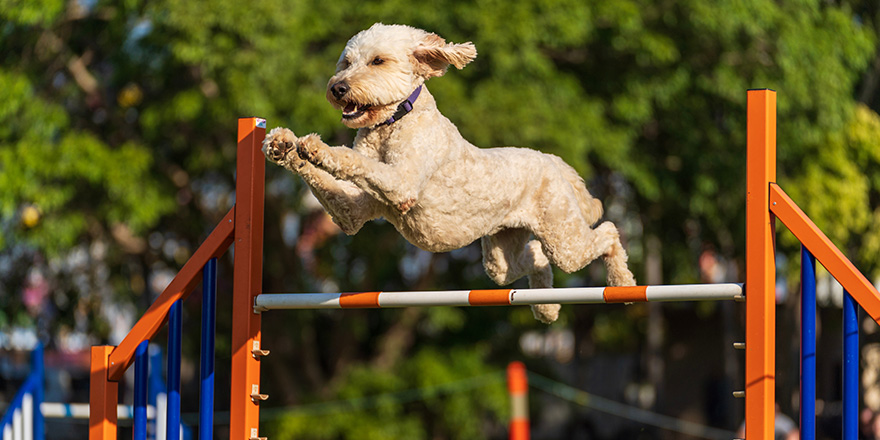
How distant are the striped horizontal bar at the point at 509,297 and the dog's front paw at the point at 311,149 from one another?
75 centimetres

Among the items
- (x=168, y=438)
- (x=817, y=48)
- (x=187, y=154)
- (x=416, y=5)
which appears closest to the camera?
(x=168, y=438)

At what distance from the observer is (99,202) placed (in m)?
11.7

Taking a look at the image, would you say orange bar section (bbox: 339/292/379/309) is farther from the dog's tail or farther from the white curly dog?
the dog's tail

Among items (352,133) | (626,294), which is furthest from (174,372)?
(352,133)

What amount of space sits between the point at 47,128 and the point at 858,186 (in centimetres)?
835

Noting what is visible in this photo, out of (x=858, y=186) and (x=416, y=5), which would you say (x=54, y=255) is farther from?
(x=858, y=186)

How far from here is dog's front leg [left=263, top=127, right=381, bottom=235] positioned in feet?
11.7

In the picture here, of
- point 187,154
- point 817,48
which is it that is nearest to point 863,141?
point 817,48

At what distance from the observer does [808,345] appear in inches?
146

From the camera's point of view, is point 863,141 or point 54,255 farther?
point 863,141

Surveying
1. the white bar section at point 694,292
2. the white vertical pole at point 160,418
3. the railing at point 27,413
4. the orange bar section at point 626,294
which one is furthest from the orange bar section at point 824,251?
the railing at point 27,413

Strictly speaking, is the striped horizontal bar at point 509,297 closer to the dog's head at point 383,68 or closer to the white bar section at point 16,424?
the dog's head at point 383,68

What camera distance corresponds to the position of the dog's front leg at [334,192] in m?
3.57

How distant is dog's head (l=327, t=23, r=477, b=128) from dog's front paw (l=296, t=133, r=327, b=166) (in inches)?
7.7
